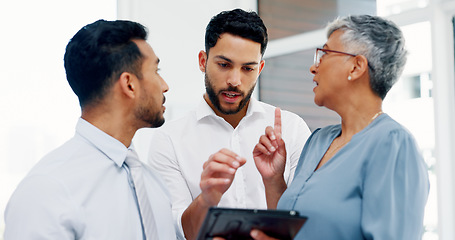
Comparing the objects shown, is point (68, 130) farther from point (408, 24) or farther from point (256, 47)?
A: point (408, 24)

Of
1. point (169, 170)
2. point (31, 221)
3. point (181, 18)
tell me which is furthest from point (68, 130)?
point (31, 221)

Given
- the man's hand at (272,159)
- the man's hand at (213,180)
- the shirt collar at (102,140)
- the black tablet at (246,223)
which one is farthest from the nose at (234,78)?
the black tablet at (246,223)

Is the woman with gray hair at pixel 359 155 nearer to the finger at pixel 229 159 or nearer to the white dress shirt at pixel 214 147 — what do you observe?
the finger at pixel 229 159

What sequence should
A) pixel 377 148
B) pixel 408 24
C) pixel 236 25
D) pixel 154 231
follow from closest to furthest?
pixel 377 148 < pixel 154 231 < pixel 236 25 < pixel 408 24

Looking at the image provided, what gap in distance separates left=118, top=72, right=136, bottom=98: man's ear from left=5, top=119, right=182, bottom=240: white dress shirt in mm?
144

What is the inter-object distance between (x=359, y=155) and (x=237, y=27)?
2.95ft

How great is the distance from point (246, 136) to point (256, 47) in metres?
0.40

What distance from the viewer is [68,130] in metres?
3.88

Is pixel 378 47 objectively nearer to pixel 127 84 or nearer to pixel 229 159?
pixel 229 159

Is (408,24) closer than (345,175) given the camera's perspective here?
No

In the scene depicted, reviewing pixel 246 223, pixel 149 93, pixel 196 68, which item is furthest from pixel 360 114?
pixel 196 68

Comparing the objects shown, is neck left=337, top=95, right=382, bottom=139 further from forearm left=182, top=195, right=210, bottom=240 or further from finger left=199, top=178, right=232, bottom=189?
forearm left=182, top=195, right=210, bottom=240

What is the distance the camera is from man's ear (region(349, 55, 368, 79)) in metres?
1.57

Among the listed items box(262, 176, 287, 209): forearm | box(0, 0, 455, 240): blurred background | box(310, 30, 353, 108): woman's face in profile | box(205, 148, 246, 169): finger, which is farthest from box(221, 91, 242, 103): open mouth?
box(0, 0, 455, 240): blurred background
